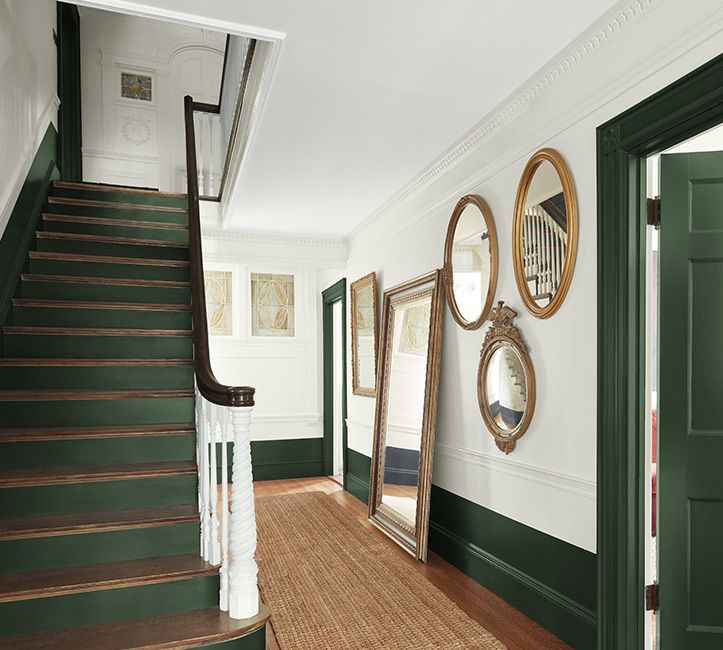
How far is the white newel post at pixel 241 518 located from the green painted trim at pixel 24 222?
1867mm

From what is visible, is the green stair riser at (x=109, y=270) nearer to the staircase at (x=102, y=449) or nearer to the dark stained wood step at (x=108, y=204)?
the staircase at (x=102, y=449)

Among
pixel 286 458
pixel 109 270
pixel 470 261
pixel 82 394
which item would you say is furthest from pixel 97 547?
pixel 286 458

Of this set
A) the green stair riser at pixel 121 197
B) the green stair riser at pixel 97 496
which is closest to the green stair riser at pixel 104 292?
the green stair riser at pixel 121 197

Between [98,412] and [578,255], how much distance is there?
2469 millimetres

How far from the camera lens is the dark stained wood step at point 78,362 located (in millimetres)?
3028

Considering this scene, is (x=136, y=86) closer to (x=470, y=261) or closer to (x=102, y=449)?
(x=470, y=261)

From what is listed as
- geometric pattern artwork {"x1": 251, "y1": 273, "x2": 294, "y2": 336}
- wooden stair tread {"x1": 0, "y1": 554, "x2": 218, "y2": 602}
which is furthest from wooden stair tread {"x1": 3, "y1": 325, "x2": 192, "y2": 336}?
geometric pattern artwork {"x1": 251, "y1": 273, "x2": 294, "y2": 336}

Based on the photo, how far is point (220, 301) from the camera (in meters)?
6.29

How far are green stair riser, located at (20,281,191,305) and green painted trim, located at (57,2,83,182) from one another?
217cm

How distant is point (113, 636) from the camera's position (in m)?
2.08

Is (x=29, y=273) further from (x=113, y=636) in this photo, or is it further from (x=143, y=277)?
(x=113, y=636)

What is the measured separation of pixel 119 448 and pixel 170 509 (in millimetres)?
439

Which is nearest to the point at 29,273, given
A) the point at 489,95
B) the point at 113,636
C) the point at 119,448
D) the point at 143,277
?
the point at 143,277

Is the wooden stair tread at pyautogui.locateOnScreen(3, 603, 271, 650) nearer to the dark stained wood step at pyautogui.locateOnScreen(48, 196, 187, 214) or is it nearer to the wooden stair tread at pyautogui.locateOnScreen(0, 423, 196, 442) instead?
the wooden stair tread at pyautogui.locateOnScreen(0, 423, 196, 442)
